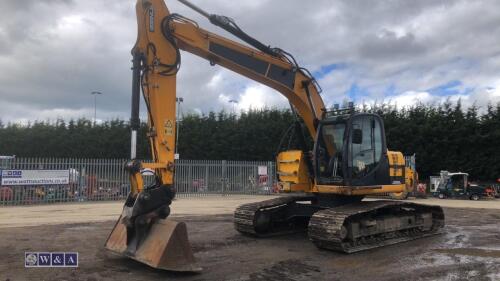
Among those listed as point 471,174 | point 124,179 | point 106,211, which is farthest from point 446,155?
point 106,211

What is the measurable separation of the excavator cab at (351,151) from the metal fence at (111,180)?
8.83 meters

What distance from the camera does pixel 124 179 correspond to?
2609cm

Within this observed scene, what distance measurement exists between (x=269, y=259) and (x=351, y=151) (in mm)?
2912

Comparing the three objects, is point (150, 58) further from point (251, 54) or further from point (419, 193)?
point (419, 193)

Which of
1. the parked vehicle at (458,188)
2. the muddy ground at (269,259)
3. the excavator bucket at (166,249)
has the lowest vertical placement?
the muddy ground at (269,259)

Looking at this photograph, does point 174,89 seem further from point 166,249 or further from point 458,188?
point 458,188

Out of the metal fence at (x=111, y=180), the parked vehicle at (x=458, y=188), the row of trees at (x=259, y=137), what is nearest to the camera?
the metal fence at (x=111, y=180)

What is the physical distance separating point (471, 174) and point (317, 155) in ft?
91.4

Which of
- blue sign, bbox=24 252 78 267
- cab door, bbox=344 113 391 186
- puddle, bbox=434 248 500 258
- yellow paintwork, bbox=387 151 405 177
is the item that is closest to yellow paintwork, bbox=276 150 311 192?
cab door, bbox=344 113 391 186

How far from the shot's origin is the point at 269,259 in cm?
902

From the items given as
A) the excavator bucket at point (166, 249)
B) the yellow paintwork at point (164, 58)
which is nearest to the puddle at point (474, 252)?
the excavator bucket at point (166, 249)

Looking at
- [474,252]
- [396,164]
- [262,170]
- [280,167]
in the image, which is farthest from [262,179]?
[474,252]

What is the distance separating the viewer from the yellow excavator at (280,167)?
7.76 metres

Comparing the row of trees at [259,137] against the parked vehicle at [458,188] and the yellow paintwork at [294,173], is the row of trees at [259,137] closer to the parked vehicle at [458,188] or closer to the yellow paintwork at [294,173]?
the parked vehicle at [458,188]
